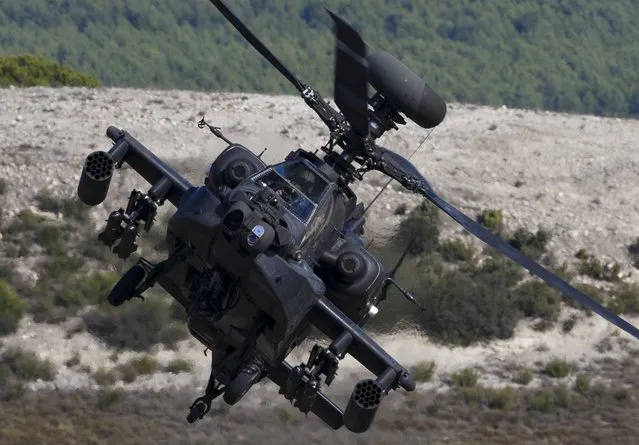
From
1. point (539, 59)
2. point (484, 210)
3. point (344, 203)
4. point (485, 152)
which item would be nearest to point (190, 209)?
point (344, 203)

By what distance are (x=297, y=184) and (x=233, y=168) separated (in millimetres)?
1140

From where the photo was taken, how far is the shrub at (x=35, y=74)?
156 feet

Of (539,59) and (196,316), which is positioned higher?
(539,59)

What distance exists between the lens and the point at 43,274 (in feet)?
106

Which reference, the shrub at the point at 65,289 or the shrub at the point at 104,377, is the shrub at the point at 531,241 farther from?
the shrub at the point at 104,377

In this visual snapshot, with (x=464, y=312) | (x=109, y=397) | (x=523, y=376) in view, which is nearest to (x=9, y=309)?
(x=109, y=397)

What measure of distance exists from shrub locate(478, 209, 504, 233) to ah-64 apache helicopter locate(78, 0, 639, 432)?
1388 centimetres

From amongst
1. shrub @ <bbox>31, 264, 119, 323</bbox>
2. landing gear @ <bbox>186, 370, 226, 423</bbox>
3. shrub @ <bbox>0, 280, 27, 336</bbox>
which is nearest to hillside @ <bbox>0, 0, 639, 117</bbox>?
shrub @ <bbox>31, 264, 119, 323</bbox>

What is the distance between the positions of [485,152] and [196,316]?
68.7 ft

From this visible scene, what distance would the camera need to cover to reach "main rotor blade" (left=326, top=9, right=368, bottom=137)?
16.9m

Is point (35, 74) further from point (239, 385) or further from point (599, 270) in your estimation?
point (239, 385)

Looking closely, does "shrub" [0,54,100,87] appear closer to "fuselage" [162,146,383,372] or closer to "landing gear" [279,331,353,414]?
"fuselage" [162,146,383,372]

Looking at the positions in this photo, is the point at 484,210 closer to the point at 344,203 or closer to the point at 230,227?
the point at 344,203

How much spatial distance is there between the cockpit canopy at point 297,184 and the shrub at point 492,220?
51.7ft
